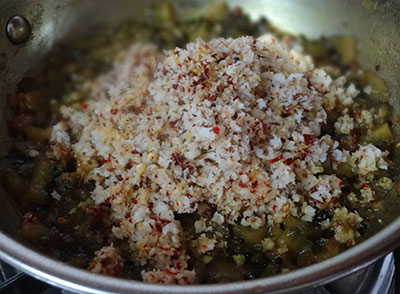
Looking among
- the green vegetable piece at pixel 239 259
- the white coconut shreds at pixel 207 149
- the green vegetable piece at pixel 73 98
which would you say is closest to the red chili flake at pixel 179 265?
the white coconut shreds at pixel 207 149

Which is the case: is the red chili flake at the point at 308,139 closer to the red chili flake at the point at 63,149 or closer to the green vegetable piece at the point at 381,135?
the green vegetable piece at the point at 381,135

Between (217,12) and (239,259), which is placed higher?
(217,12)

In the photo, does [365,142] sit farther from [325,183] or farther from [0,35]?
[0,35]

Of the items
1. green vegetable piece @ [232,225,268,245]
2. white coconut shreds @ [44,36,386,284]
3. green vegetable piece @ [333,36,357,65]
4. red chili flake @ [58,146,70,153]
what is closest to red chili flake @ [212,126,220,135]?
white coconut shreds @ [44,36,386,284]

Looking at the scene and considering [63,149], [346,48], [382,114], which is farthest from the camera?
[346,48]

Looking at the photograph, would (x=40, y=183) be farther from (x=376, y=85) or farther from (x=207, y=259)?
(x=376, y=85)

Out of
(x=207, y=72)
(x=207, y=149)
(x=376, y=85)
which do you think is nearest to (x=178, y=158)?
(x=207, y=149)

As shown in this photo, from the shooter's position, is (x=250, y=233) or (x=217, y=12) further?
(x=217, y=12)
